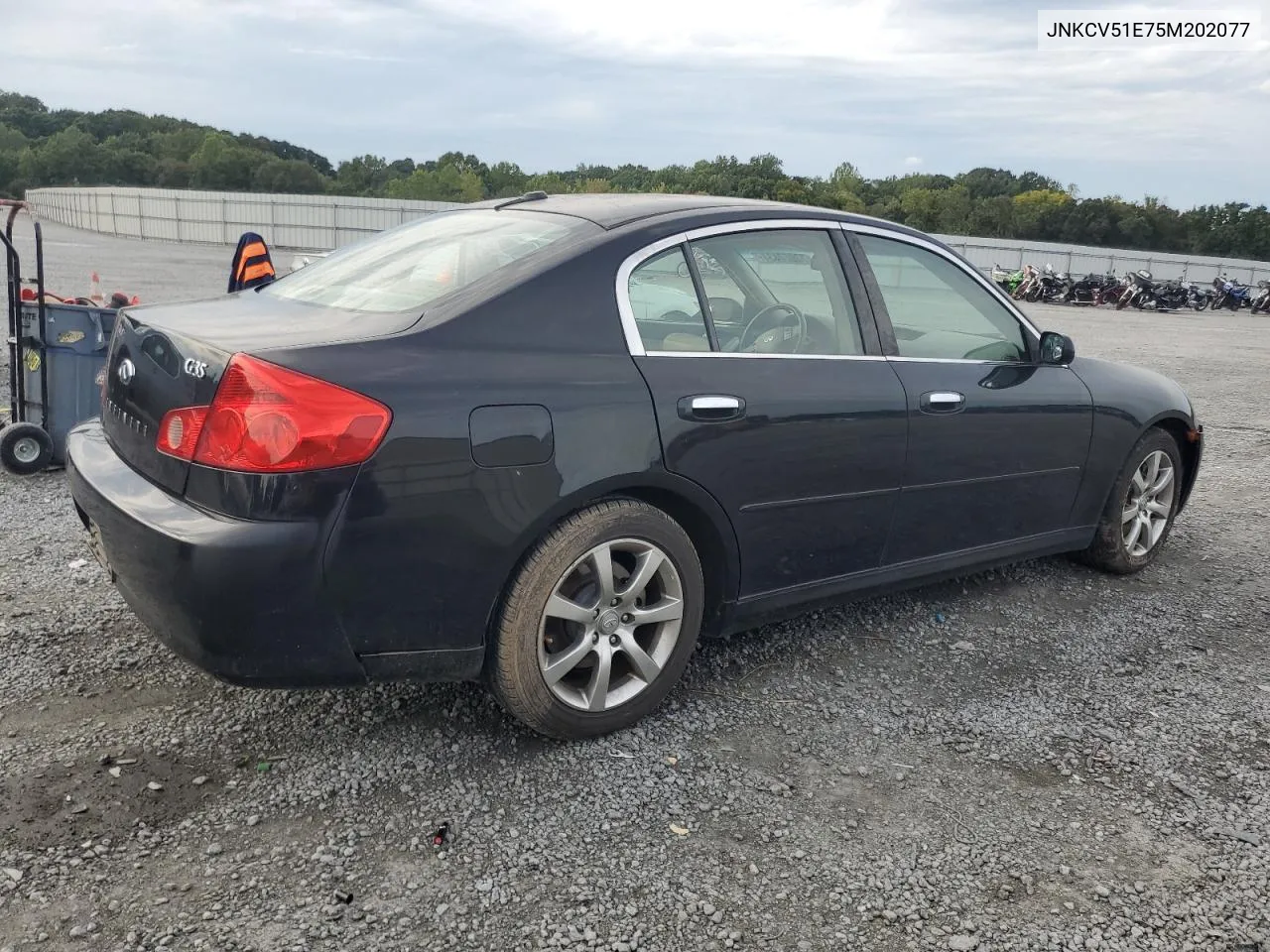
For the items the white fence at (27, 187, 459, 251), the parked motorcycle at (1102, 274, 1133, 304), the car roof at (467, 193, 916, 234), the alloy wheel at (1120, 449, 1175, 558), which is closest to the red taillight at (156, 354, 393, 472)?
the car roof at (467, 193, 916, 234)

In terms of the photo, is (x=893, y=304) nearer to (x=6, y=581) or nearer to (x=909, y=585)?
(x=909, y=585)

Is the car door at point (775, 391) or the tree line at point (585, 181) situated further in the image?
the tree line at point (585, 181)

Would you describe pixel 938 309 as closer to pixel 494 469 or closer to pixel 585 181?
pixel 494 469

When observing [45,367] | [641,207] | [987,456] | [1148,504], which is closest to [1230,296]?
[1148,504]

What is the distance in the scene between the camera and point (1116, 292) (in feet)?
95.1

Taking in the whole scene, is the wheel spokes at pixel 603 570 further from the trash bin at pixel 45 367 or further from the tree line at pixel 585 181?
the tree line at pixel 585 181

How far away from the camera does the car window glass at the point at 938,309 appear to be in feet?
12.8

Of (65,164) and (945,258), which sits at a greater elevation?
(65,164)

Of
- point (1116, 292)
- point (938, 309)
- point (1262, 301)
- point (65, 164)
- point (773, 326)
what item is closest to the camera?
point (773, 326)

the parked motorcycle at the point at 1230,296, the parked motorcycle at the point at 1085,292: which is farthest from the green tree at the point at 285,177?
the parked motorcycle at the point at 1230,296

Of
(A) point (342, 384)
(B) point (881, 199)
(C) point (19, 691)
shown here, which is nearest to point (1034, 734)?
(A) point (342, 384)

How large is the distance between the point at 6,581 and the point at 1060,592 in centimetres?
452

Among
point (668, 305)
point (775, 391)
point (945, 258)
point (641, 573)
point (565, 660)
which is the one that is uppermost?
point (945, 258)

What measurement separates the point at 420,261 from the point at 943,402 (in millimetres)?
1941
